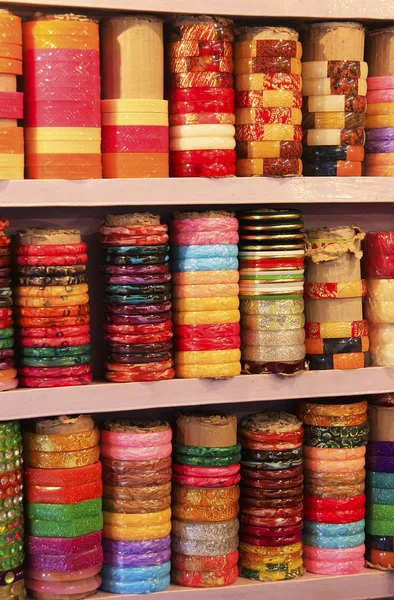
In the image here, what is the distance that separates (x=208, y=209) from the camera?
11.3 feet

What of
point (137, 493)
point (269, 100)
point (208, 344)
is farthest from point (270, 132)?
point (137, 493)

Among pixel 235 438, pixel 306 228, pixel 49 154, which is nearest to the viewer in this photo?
pixel 49 154

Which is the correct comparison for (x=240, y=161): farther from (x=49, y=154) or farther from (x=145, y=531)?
(x=145, y=531)

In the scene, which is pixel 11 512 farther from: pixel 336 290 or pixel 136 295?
pixel 336 290

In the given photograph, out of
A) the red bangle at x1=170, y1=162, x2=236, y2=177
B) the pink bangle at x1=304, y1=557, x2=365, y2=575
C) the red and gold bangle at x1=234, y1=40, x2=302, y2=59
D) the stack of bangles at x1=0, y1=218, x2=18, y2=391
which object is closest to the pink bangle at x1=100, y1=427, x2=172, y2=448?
the stack of bangles at x1=0, y1=218, x2=18, y2=391

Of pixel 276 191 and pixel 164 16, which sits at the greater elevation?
pixel 164 16

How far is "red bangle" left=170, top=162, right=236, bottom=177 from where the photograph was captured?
10.4 feet

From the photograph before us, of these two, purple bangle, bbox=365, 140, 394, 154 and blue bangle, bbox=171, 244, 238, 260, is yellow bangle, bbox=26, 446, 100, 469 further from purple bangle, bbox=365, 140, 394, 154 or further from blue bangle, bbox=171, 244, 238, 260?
purple bangle, bbox=365, 140, 394, 154

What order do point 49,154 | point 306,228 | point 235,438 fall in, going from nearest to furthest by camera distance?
point 49,154
point 235,438
point 306,228

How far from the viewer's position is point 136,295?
3164 mm

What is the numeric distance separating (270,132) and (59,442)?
41.6 inches

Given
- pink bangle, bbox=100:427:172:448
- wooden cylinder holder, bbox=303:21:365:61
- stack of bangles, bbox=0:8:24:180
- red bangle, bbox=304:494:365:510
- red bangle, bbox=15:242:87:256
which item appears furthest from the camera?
red bangle, bbox=304:494:365:510

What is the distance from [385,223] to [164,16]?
99 cm

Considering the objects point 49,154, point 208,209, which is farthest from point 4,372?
point 208,209
